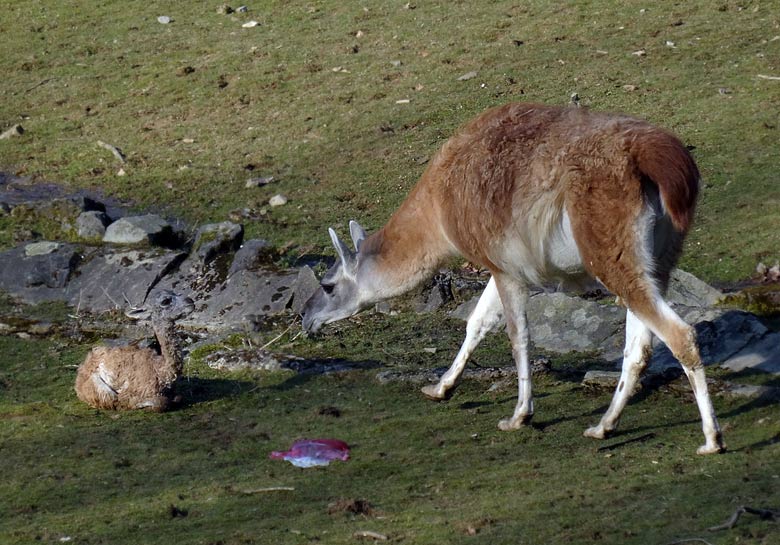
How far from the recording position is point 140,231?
37.2 ft

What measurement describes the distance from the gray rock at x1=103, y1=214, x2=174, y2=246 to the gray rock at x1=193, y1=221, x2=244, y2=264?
0.50m

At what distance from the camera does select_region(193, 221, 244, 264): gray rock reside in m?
10.7

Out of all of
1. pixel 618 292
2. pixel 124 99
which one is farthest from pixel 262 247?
pixel 124 99

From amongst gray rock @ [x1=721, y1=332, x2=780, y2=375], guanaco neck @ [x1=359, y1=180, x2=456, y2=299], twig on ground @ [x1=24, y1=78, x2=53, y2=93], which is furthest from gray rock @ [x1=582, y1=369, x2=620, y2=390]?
twig on ground @ [x1=24, y1=78, x2=53, y2=93]

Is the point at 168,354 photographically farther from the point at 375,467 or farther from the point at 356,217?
the point at 356,217

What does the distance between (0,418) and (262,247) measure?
3456mm

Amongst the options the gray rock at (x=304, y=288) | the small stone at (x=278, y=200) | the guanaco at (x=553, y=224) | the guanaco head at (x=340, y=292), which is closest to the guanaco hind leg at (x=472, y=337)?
the guanaco at (x=553, y=224)

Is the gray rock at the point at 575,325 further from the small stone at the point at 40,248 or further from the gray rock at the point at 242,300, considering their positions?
the small stone at the point at 40,248

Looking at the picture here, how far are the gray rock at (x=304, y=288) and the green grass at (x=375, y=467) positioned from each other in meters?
1.35

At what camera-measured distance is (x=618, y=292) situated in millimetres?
6414

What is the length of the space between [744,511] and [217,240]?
6.47 m

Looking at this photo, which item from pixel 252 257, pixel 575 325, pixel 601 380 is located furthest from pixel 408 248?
pixel 252 257

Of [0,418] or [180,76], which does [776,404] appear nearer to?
[0,418]

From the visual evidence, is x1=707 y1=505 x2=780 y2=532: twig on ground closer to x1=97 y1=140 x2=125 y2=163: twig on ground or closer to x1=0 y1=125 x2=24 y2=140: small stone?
x1=97 y1=140 x2=125 y2=163: twig on ground
